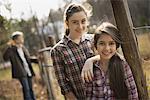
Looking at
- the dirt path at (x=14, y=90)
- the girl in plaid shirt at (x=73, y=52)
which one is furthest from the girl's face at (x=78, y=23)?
the dirt path at (x=14, y=90)

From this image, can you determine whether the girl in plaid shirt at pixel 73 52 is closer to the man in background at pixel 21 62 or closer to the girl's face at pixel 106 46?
the girl's face at pixel 106 46

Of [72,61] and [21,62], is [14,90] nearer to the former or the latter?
[21,62]

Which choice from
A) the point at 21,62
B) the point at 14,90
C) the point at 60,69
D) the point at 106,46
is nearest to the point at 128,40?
the point at 106,46

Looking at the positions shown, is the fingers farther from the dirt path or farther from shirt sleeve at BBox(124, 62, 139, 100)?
the dirt path

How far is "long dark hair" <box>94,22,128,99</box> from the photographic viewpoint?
1358mm

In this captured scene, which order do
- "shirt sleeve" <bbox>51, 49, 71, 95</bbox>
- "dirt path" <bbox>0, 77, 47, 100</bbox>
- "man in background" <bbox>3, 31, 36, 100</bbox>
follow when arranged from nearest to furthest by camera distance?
"shirt sleeve" <bbox>51, 49, 71, 95</bbox>, "man in background" <bbox>3, 31, 36, 100</bbox>, "dirt path" <bbox>0, 77, 47, 100</bbox>

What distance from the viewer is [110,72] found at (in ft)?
4.51

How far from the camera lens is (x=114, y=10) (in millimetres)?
1433

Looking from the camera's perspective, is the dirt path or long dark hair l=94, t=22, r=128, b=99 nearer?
long dark hair l=94, t=22, r=128, b=99

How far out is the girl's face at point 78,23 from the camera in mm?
1394

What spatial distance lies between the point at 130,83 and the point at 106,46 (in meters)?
0.14

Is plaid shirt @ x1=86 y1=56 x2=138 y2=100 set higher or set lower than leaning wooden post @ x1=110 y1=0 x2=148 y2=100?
lower

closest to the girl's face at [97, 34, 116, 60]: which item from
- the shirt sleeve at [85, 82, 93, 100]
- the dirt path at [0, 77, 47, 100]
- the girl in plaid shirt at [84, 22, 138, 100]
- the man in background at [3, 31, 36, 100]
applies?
the girl in plaid shirt at [84, 22, 138, 100]

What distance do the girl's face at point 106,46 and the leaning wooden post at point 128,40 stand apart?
81mm
